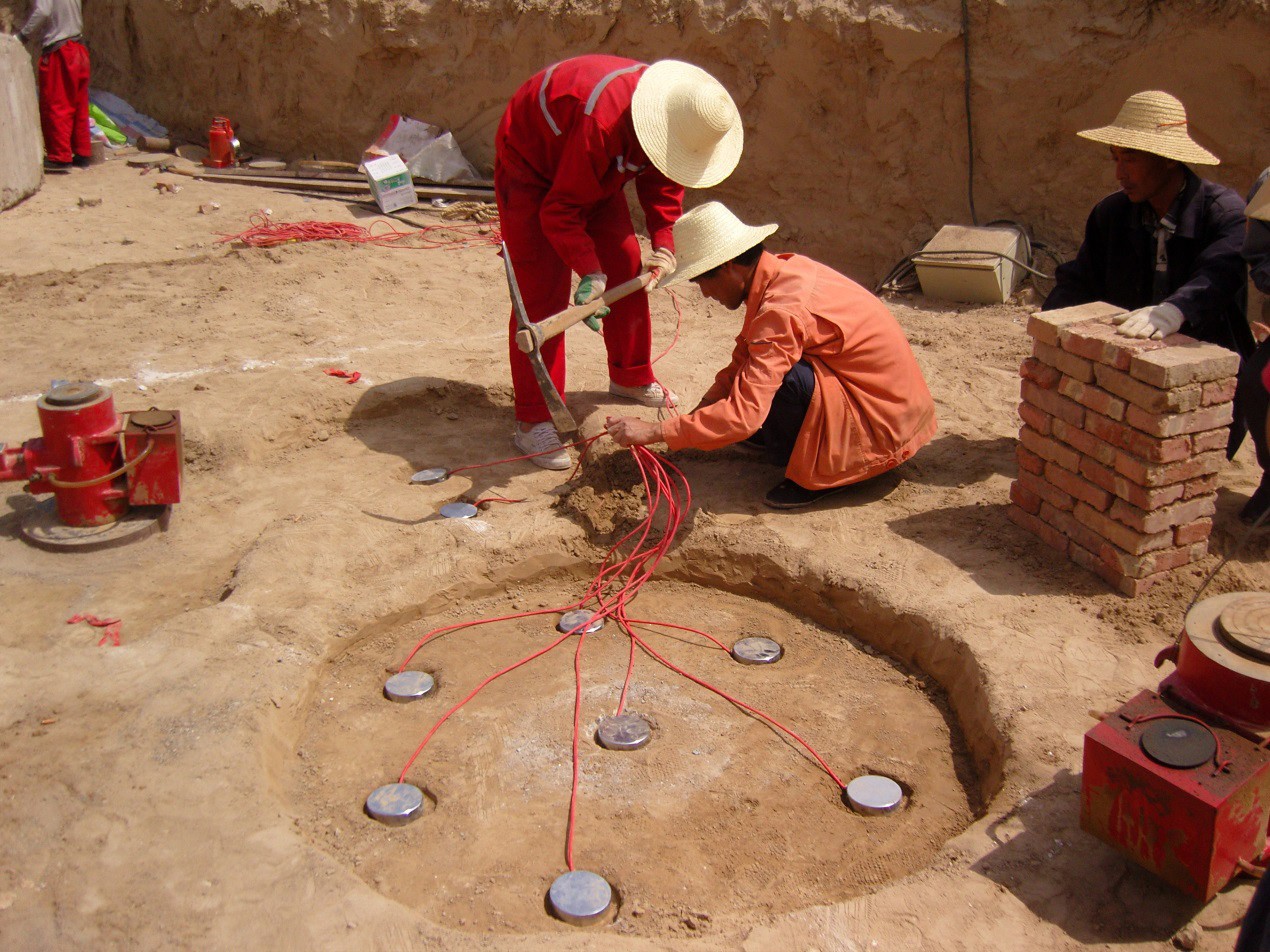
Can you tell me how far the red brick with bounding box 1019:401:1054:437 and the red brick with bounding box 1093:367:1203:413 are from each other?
33cm

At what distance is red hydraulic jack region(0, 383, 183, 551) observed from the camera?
3.62m

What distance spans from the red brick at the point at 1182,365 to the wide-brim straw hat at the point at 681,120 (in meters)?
1.57

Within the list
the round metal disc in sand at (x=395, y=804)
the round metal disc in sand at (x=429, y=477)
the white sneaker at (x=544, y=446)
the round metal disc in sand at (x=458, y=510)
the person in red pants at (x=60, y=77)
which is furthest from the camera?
the person in red pants at (x=60, y=77)

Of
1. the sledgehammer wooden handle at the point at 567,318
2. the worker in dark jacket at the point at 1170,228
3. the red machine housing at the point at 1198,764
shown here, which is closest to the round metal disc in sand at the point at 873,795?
the red machine housing at the point at 1198,764

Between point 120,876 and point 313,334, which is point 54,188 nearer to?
point 313,334

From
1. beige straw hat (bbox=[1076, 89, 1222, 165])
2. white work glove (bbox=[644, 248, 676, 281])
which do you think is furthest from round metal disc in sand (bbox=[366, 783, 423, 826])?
beige straw hat (bbox=[1076, 89, 1222, 165])

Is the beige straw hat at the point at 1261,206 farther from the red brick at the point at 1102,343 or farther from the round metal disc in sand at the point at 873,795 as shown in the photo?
the round metal disc in sand at the point at 873,795

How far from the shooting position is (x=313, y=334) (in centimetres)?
547

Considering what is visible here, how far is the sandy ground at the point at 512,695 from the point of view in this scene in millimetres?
2320

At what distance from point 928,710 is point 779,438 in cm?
122

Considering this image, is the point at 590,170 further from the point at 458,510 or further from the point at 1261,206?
the point at 1261,206

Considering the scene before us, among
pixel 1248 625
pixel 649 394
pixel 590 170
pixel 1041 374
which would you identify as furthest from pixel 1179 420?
pixel 649 394

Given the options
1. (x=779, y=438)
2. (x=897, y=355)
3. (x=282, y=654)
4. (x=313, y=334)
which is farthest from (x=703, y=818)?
(x=313, y=334)

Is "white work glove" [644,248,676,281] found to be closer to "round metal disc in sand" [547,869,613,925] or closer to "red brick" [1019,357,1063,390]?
"red brick" [1019,357,1063,390]
